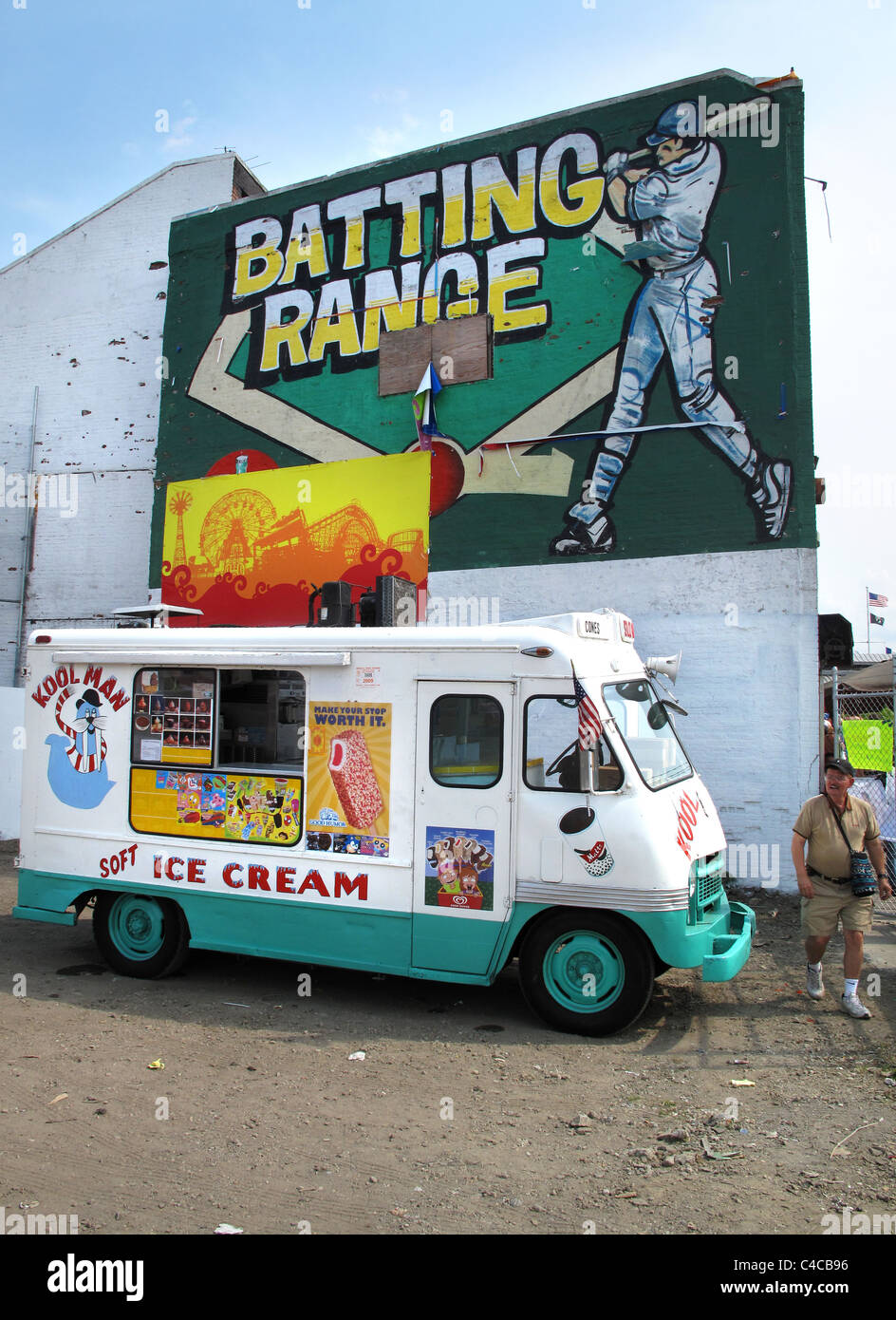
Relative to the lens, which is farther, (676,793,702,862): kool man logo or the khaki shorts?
the khaki shorts

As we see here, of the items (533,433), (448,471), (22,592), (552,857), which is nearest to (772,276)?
(533,433)

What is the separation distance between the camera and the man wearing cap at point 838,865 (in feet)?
20.8

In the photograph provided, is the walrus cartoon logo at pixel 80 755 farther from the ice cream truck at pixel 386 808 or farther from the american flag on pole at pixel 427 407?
the american flag on pole at pixel 427 407

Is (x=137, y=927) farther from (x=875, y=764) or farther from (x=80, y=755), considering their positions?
(x=875, y=764)

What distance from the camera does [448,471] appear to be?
12648 millimetres

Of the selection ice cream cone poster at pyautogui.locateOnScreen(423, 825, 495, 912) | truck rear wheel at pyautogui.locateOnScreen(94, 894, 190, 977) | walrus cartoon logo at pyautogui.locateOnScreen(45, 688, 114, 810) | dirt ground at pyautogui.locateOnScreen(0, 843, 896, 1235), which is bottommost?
dirt ground at pyautogui.locateOnScreen(0, 843, 896, 1235)

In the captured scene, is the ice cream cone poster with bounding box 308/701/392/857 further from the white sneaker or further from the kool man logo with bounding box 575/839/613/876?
the white sneaker

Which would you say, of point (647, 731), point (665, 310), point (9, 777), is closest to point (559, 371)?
point (665, 310)

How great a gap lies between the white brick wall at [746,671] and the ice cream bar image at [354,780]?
4.92 meters

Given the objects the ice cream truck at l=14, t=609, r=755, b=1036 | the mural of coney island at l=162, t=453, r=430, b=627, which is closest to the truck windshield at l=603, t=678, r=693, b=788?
the ice cream truck at l=14, t=609, r=755, b=1036

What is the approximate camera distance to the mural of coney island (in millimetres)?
12844

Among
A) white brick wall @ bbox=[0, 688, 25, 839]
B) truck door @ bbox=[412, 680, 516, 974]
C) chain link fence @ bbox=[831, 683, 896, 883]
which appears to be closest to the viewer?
truck door @ bbox=[412, 680, 516, 974]

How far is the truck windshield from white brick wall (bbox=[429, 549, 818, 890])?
354cm
